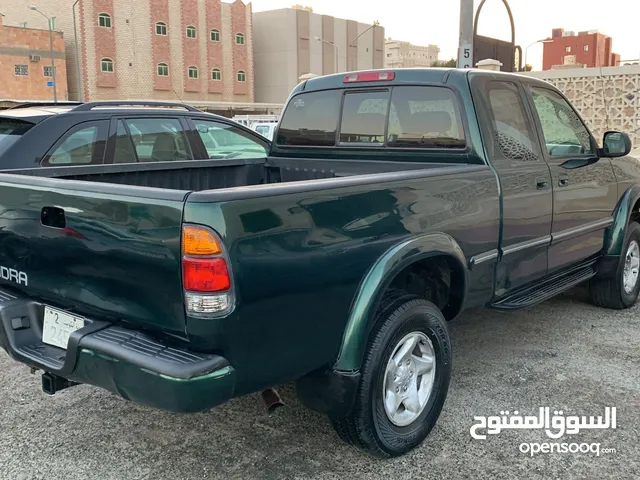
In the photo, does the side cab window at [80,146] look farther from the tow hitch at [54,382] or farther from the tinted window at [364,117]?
the tow hitch at [54,382]

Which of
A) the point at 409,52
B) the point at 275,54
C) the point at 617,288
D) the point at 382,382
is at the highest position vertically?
the point at 409,52

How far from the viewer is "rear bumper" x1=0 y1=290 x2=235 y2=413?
7.68ft

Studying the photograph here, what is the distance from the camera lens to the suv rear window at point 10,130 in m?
5.55

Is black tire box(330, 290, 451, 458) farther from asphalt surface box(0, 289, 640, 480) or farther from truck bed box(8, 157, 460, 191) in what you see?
truck bed box(8, 157, 460, 191)

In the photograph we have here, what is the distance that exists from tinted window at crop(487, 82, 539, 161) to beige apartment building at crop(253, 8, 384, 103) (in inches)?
2149

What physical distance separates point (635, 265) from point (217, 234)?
4641 millimetres

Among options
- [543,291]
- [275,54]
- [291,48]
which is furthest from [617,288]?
[275,54]

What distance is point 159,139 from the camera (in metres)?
6.72

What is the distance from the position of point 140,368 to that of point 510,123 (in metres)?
2.90

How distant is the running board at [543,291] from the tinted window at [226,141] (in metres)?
4.21

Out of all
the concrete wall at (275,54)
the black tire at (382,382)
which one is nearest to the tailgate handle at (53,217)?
the black tire at (382,382)

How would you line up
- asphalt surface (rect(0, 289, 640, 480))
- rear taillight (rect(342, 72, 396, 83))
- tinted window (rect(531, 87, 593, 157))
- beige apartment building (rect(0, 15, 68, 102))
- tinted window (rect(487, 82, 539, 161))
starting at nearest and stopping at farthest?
asphalt surface (rect(0, 289, 640, 480)) < tinted window (rect(487, 82, 539, 161)) < rear taillight (rect(342, 72, 396, 83)) < tinted window (rect(531, 87, 593, 157)) < beige apartment building (rect(0, 15, 68, 102))

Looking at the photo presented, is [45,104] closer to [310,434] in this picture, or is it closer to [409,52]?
[310,434]

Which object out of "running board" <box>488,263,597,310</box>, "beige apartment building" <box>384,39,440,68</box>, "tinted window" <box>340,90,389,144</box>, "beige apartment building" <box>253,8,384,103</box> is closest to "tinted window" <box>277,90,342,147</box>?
"tinted window" <box>340,90,389,144</box>
